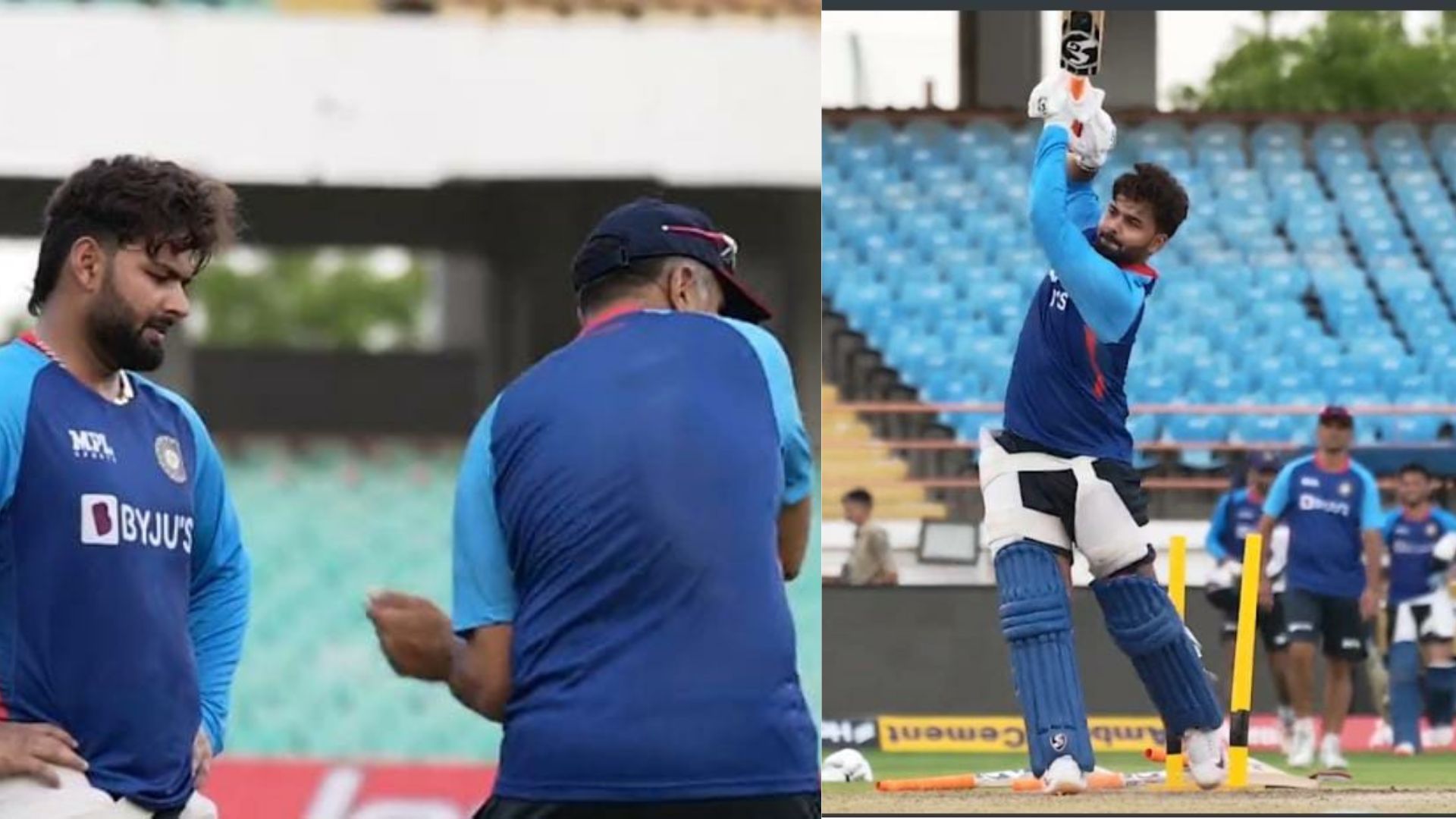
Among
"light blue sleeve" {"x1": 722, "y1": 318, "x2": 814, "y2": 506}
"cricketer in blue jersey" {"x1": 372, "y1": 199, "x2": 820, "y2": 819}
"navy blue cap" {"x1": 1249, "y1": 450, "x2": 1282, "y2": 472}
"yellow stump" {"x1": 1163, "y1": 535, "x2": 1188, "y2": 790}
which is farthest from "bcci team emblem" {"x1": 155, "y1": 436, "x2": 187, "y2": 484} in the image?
"navy blue cap" {"x1": 1249, "y1": 450, "x2": 1282, "y2": 472}

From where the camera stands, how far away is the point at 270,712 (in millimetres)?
19297

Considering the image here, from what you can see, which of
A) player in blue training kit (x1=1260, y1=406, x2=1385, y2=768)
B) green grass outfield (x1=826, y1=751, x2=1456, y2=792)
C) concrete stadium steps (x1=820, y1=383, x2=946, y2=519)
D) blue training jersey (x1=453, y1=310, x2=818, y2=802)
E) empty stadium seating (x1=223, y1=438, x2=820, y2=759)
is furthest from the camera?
concrete stadium steps (x1=820, y1=383, x2=946, y2=519)

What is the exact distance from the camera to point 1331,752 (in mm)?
14742

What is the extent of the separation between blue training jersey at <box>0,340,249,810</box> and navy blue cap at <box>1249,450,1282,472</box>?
513 inches

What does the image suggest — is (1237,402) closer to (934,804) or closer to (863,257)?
(863,257)

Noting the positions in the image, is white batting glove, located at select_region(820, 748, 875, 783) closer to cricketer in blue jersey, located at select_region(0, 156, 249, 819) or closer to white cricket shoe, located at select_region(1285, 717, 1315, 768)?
white cricket shoe, located at select_region(1285, 717, 1315, 768)

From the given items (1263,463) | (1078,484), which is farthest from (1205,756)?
(1263,463)

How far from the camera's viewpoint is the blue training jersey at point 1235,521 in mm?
16969

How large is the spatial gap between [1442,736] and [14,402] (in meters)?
13.8

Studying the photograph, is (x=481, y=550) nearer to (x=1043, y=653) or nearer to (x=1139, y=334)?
(x=1043, y=653)

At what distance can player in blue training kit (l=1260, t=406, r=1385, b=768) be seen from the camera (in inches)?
598

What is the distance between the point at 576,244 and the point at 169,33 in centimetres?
303

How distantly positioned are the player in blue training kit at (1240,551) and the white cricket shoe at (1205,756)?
742 cm

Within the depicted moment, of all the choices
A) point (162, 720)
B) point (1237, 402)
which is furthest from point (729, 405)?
point (1237, 402)
